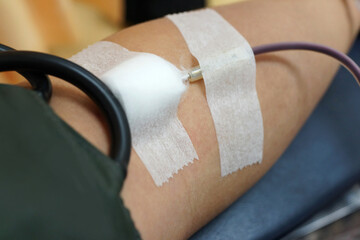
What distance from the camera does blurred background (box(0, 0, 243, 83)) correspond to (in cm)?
83

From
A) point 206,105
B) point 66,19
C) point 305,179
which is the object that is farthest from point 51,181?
point 66,19

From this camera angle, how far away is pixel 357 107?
34.6 inches

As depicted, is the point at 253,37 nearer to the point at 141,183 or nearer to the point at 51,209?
the point at 141,183

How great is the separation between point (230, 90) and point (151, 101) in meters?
0.15

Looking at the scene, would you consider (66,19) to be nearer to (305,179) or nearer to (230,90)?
(230,90)

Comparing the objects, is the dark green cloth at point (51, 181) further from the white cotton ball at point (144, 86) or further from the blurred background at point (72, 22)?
the blurred background at point (72, 22)

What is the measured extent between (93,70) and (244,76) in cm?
24

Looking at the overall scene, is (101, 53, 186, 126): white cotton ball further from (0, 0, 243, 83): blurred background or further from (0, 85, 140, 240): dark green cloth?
(0, 0, 243, 83): blurred background

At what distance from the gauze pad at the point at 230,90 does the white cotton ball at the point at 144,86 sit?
68mm

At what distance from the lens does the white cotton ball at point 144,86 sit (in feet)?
1.59

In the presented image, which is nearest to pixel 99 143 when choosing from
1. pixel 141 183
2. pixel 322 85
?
pixel 141 183

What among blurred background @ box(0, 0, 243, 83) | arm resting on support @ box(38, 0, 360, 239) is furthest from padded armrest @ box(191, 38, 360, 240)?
blurred background @ box(0, 0, 243, 83)

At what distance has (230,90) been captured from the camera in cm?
58

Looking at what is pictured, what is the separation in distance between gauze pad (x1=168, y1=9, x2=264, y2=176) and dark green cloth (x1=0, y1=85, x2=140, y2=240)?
22 cm
